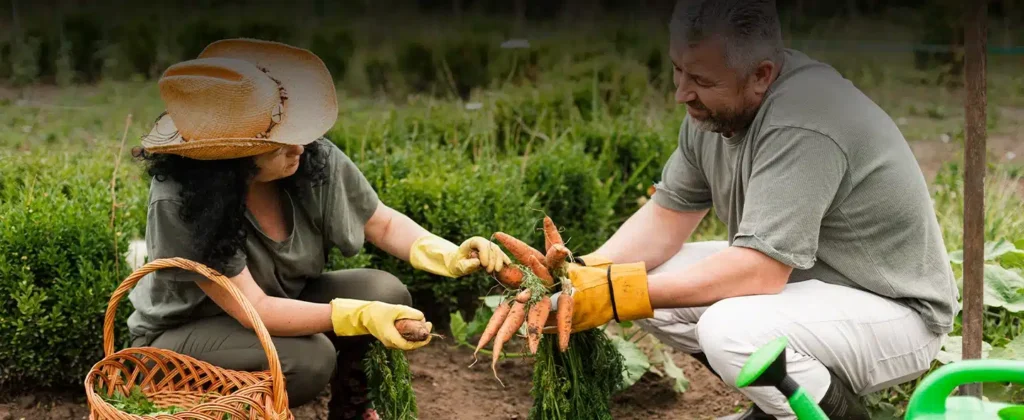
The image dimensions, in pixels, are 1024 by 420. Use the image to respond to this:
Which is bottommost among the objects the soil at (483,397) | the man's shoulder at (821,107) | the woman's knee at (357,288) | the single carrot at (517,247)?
the soil at (483,397)

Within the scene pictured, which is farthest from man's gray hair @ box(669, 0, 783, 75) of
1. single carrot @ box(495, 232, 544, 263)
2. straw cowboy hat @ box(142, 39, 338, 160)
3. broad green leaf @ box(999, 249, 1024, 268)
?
broad green leaf @ box(999, 249, 1024, 268)

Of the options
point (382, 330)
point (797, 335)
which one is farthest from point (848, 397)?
point (382, 330)

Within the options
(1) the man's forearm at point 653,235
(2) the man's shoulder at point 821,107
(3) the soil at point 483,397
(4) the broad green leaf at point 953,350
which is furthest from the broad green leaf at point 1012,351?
(1) the man's forearm at point 653,235

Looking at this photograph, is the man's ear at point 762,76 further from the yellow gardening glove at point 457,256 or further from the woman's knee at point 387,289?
the woman's knee at point 387,289

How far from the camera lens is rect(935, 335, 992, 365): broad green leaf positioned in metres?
3.21

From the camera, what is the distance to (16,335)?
3.17 metres

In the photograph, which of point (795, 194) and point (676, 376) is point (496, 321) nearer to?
point (795, 194)

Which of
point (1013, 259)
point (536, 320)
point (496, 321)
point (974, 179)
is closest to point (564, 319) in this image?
point (536, 320)

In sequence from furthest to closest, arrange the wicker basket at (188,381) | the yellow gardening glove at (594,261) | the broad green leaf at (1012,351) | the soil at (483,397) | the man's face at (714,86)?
the soil at (483,397) < the broad green leaf at (1012,351) < the yellow gardening glove at (594,261) < the man's face at (714,86) < the wicker basket at (188,381)

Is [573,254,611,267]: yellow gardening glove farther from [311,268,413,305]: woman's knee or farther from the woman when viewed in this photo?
[311,268,413,305]: woman's knee

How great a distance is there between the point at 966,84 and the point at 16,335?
296 centimetres

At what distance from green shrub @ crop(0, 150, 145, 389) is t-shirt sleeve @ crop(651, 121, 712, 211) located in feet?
6.04

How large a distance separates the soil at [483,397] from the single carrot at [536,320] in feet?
2.87

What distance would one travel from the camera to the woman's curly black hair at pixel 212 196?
257 cm
